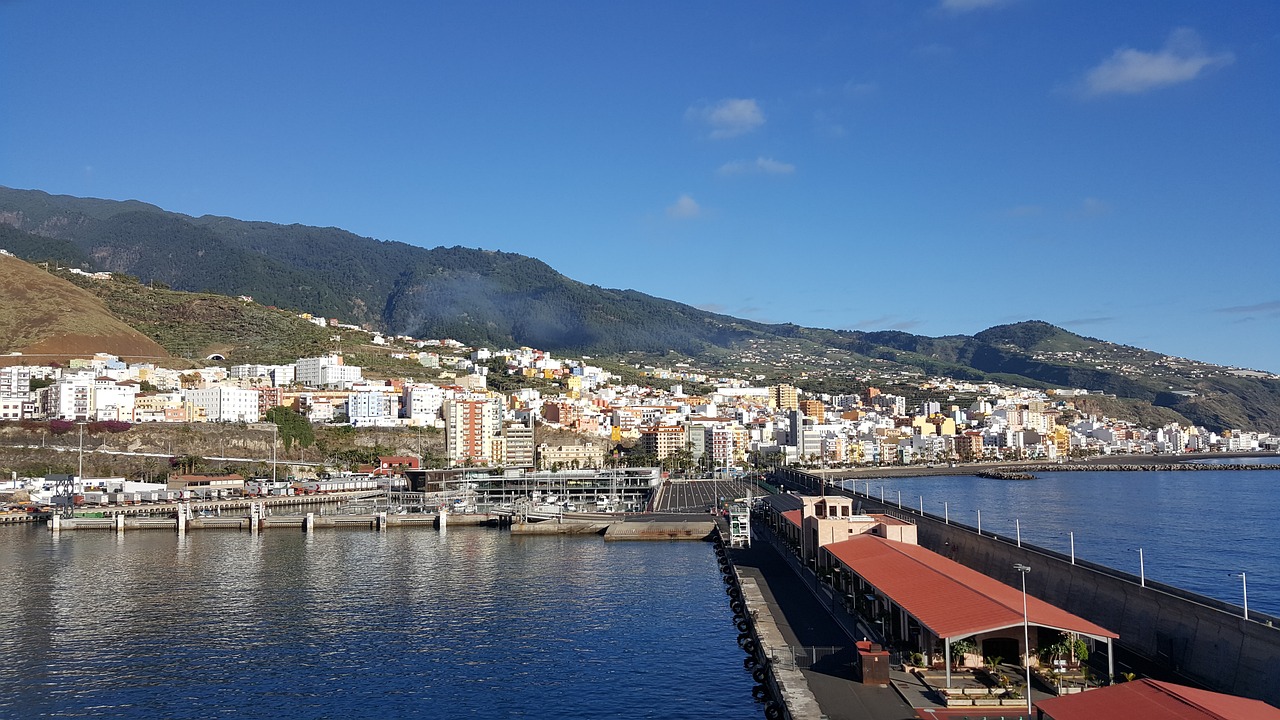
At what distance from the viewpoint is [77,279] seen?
134 meters

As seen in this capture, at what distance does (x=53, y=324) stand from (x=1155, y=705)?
116 m

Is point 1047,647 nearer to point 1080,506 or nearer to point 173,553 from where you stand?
point 173,553

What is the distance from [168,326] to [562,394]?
166 feet

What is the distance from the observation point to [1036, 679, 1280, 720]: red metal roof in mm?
11922

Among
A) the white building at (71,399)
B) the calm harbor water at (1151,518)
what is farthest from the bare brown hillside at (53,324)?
the calm harbor water at (1151,518)

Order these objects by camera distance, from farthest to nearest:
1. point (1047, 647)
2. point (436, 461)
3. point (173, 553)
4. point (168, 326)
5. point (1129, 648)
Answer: point (168, 326) < point (436, 461) < point (173, 553) < point (1129, 648) < point (1047, 647)

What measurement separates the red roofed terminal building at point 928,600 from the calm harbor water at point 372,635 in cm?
345

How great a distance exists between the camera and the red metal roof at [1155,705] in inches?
469

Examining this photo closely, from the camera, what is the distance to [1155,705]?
12.3m

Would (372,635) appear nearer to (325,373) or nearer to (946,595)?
(946,595)

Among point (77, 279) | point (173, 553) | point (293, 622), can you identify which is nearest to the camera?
point (293, 622)

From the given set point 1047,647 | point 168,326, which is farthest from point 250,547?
point 168,326

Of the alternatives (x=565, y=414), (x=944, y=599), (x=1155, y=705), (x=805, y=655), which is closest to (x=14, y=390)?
(x=565, y=414)

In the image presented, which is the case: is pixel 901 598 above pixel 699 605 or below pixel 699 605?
above
